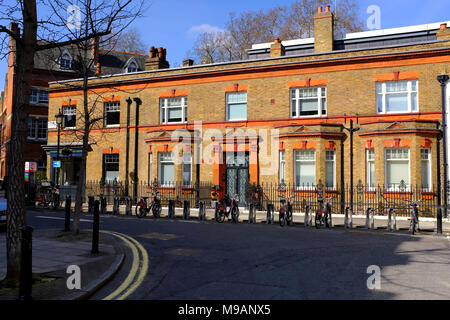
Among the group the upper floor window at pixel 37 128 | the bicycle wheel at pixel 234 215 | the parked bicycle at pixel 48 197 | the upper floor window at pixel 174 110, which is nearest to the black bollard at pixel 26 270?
the bicycle wheel at pixel 234 215

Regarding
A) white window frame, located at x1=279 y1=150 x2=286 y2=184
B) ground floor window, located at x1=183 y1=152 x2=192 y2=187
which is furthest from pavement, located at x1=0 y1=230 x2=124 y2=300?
ground floor window, located at x1=183 y1=152 x2=192 y2=187

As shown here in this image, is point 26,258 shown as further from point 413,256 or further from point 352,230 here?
point 352,230

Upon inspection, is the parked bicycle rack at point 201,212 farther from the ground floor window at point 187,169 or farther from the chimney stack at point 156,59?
the chimney stack at point 156,59

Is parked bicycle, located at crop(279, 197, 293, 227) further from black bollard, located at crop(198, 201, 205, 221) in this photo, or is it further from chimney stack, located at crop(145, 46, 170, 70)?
chimney stack, located at crop(145, 46, 170, 70)

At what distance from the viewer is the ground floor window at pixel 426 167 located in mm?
18516

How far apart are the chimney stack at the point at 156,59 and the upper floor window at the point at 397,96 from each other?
15.5 meters

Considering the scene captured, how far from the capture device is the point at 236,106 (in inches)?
901

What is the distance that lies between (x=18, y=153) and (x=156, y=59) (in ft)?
75.8

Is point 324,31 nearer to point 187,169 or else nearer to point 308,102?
point 308,102

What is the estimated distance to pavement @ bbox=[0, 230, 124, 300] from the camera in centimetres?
555

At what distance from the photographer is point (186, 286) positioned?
608 centimetres

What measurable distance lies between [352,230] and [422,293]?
823cm

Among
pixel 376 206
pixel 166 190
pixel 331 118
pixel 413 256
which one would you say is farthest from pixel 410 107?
pixel 166 190

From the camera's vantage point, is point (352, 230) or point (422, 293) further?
point (352, 230)
